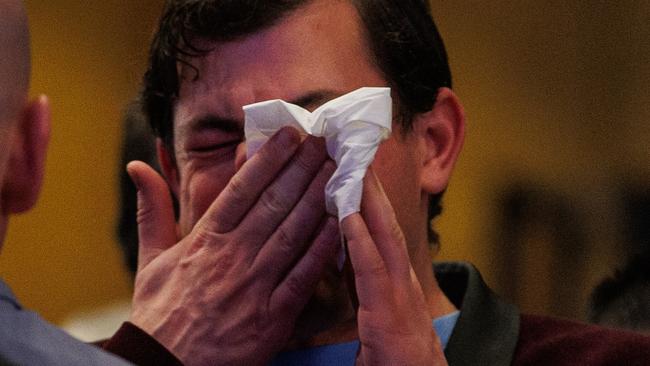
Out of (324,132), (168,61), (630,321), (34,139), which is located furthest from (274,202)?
(630,321)

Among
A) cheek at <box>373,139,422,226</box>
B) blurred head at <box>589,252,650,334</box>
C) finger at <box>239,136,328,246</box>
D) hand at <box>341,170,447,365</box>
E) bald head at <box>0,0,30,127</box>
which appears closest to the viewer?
bald head at <box>0,0,30,127</box>

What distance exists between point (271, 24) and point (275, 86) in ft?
0.27

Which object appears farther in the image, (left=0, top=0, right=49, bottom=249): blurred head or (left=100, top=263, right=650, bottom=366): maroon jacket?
(left=100, top=263, right=650, bottom=366): maroon jacket

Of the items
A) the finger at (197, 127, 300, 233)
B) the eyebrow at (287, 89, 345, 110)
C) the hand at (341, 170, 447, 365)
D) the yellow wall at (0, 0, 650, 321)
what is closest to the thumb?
the finger at (197, 127, 300, 233)

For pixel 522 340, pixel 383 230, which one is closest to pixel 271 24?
pixel 383 230

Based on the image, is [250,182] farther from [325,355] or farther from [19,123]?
[19,123]

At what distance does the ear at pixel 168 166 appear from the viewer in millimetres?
1326

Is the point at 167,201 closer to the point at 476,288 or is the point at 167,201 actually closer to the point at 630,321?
the point at 476,288

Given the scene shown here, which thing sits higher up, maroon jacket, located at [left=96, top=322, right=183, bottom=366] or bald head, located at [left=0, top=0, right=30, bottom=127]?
bald head, located at [left=0, top=0, right=30, bottom=127]

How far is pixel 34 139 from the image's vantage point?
31.4 inches

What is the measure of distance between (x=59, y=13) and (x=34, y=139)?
194cm

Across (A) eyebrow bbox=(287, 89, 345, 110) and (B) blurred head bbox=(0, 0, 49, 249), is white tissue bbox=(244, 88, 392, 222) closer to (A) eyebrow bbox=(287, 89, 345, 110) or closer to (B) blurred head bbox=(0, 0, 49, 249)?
(A) eyebrow bbox=(287, 89, 345, 110)

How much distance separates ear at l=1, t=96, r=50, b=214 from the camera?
2.58ft

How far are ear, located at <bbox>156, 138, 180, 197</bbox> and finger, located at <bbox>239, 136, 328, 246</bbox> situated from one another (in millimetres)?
216
